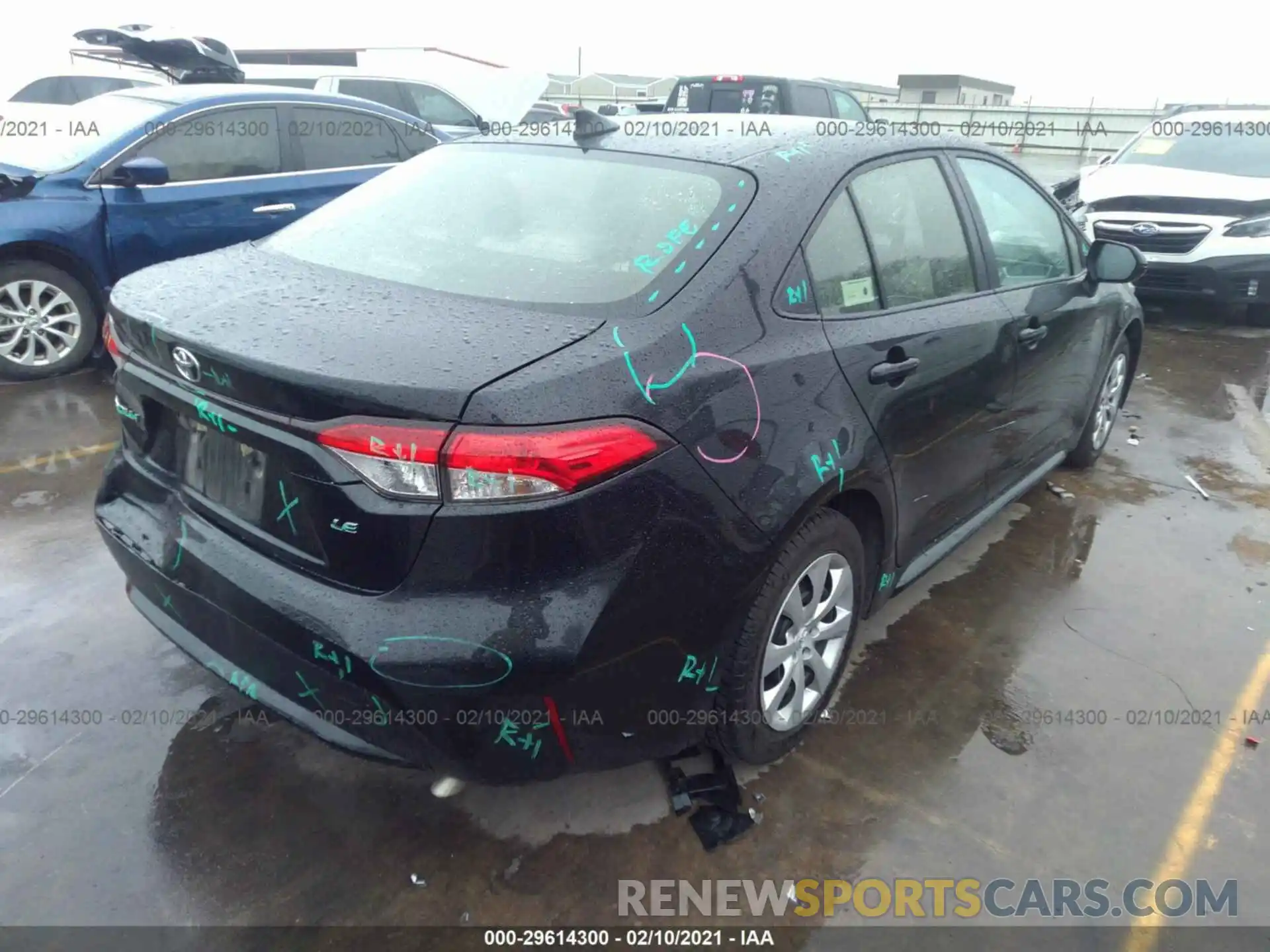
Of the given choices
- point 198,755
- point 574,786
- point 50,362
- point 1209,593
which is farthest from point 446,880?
point 50,362

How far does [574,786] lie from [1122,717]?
5.76ft

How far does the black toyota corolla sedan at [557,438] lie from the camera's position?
1.84 metres

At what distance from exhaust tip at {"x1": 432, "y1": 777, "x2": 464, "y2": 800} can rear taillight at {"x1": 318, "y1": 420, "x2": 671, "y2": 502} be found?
1.04 m

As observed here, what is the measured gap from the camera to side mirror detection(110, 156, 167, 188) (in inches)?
206

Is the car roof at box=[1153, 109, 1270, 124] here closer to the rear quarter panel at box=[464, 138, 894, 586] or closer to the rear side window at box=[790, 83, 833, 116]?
the rear side window at box=[790, 83, 833, 116]

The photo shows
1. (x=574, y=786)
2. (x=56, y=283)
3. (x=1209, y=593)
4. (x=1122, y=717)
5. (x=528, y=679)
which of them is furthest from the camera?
(x=56, y=283)

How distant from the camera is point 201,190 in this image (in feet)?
18.7

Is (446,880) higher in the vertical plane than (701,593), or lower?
lower

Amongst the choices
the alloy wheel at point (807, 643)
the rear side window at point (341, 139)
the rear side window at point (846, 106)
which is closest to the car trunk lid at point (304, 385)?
the alloy wheel at point (807, 643)

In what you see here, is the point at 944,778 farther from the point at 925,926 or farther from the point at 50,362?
the point at 50,362

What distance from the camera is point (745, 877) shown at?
2.29 m

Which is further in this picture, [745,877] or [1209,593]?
[1209,593]

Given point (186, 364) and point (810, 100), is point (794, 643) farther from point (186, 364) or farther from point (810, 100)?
point (810, 100)

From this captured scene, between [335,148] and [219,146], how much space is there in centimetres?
84
